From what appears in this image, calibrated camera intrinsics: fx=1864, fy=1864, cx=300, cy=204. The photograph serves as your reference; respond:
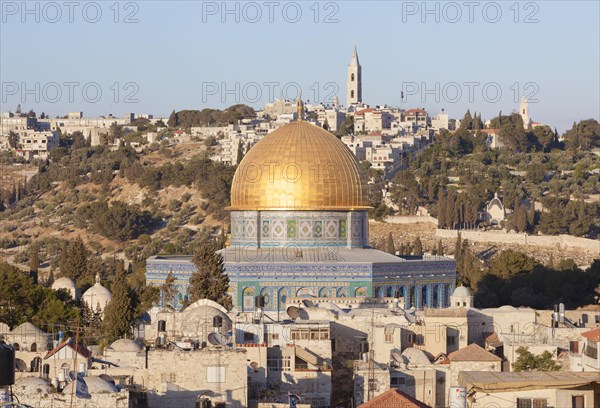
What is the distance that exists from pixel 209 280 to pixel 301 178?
4100 mm

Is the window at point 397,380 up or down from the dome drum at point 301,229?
down

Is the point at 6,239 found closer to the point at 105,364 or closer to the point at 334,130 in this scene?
the point at 334,130

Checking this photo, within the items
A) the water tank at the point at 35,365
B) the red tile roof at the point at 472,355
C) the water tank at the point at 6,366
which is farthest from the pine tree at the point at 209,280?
the water tank at the point at 6,366

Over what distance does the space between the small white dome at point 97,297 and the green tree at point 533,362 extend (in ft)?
46.9

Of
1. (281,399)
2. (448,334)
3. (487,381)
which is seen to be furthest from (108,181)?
(487,381)

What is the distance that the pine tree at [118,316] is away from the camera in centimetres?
3369

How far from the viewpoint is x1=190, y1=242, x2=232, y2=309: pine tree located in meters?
36.8

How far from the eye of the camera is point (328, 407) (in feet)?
82.6

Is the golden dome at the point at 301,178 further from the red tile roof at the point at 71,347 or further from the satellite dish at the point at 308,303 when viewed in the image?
the red tile roof at the point at 71,347

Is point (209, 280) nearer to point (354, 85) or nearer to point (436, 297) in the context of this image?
point (436, 297)

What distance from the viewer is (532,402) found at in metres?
16.3

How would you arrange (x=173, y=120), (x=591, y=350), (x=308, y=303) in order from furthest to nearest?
(x=173, y=120) < (x=308, y=303) < (x=591, y=350)

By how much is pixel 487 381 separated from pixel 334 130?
96990 millimetres

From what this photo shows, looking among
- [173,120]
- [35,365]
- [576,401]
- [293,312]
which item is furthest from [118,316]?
[173,120]
